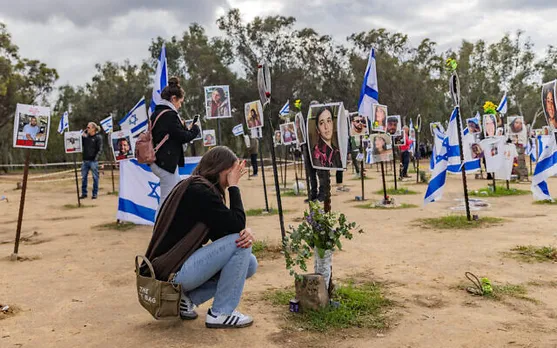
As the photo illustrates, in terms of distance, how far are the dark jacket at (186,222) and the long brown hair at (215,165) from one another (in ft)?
0.27

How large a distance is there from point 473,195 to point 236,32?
33105 millimetres

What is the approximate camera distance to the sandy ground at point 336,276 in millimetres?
3312

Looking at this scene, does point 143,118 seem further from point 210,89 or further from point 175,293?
point 175,293

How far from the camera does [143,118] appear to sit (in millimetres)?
7914

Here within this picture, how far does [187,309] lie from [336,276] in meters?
1.77

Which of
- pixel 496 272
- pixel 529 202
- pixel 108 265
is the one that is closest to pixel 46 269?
pixel 108 265

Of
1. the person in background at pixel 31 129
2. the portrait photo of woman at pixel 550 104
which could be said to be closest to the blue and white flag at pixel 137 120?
the person in background at pixel 31 129

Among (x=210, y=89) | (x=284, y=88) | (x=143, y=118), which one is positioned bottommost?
(x=143, y=118)

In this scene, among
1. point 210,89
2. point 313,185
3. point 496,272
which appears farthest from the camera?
point 313,185

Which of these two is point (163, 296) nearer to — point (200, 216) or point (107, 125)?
point (200, 216)

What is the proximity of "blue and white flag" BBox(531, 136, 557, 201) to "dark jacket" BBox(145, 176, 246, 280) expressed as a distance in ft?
21.1

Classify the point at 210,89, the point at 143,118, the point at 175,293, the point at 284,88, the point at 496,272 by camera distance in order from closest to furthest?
the point at 175,293, the point at 496,272, the point at 143,118, the point at 210,89, the point at 284,88

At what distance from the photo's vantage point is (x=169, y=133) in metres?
5.76

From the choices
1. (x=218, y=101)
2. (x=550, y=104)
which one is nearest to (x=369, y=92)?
(x=218, y=101)
